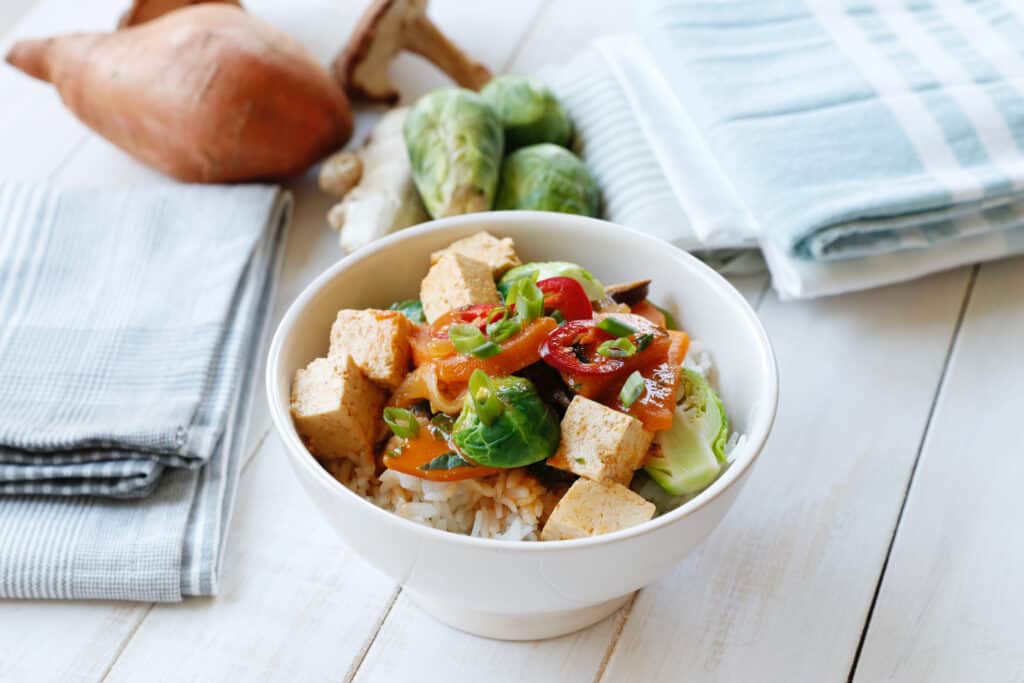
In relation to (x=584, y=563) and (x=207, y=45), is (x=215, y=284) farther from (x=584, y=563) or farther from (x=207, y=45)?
(x=584, y=563)

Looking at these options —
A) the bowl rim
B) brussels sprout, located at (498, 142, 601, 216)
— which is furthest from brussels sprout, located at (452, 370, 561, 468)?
brussels sprout, located at (498, 142, 601, 216)

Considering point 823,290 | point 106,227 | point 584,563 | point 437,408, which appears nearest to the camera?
point 584,563

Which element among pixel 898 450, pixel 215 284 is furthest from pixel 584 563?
pixel 215 284

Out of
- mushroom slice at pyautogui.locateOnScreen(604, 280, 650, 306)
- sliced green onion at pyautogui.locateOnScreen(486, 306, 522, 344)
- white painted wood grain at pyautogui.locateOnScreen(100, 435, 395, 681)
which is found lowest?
white painted wood grain at pyautogui.locateOnScreen(100, 435, 395, 681)

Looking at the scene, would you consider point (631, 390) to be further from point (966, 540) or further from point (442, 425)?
point (966, 540)

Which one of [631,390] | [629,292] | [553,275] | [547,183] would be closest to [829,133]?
[547,183]

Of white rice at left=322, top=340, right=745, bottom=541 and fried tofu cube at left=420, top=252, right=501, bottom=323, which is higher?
fried tofu cube at left=420, top=252, right=501, bottom=323

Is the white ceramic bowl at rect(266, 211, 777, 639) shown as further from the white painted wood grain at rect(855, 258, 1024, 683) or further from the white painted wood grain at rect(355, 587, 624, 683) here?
the white painted wood grain at rect(855, 258, 1024, 683)
